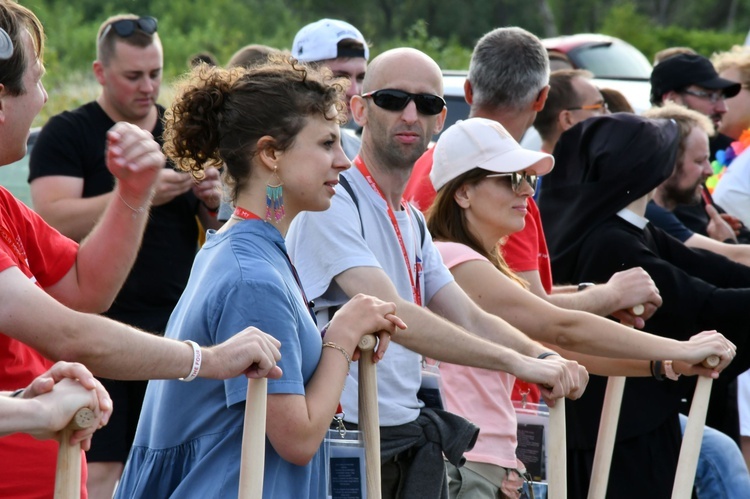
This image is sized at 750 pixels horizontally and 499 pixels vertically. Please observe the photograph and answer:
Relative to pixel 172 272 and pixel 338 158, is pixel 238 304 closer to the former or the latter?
pixel 338 158

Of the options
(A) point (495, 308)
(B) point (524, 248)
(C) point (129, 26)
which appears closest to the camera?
(A) point (495, 308)

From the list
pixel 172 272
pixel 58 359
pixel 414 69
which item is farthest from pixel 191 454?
pixel 172 272

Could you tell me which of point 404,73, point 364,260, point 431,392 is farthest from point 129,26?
point 431,392

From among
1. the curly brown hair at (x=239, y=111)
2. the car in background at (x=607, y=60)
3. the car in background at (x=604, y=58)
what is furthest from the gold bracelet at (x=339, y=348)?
the car in background at (x=604, y=58)

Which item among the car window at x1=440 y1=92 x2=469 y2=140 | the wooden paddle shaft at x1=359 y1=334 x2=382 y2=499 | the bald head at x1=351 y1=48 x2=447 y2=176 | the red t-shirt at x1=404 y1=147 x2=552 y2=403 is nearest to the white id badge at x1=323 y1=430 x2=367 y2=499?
the wooden paddle shaft at x1=359 y1=334 x2=382 y2=499

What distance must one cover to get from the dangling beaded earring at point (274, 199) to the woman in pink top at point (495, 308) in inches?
42.5

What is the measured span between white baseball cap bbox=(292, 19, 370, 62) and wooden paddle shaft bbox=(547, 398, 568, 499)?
2.65 metres

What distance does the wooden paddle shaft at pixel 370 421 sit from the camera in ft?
9.09

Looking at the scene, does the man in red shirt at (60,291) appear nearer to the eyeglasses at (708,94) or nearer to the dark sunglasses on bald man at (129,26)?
the dark sunglasses on bald man at (129,26)

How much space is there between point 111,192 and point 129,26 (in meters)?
1.00

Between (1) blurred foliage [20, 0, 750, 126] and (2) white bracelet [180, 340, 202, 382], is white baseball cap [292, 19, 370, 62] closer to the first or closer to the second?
(2) white bracelet [180, 340, 202, 382]

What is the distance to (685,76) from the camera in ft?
23.3

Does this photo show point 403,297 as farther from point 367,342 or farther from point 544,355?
point 367,342

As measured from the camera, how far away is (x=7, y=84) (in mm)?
2600
